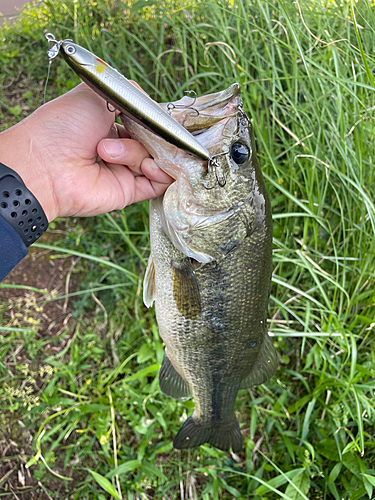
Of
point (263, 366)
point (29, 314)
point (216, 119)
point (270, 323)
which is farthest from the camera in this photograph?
point (29, 314)

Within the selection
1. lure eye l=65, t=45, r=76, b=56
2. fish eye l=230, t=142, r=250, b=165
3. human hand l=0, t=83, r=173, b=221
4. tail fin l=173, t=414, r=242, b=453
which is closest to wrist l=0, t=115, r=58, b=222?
human hand l=0, t=83, r=173, b=221

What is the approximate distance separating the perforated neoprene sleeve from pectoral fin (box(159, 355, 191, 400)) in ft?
3.74

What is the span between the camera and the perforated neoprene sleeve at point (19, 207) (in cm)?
140

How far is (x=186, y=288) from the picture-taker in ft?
5.46

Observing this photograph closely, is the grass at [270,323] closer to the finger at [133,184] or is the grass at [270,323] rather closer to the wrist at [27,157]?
the finger at [133,184]

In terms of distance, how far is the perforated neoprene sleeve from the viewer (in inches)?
55.2

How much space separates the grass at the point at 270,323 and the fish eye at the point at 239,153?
Result: 3.47 ft

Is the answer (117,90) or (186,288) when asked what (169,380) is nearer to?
(186,288)

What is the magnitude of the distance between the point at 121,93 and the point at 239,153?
1.92 feet

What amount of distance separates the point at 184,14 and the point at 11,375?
10.7 ft

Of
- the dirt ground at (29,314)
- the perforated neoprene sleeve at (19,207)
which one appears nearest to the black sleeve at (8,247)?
the perforated neoprene sleeve at (19,207)

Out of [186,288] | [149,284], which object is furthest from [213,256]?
[149,284]

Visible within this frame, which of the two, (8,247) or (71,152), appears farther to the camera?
(71,152)

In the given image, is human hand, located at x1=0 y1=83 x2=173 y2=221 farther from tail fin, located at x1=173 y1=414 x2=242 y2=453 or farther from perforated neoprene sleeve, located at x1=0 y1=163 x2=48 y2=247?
tail fin, located at x1=173 y1=414 x2=242 y2=453
